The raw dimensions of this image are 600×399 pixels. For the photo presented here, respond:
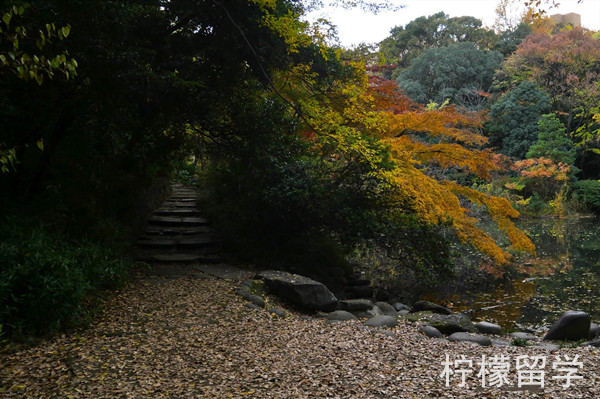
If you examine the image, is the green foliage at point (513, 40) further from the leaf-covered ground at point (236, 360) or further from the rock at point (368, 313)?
the leaf-covered ground at point (236, 360)

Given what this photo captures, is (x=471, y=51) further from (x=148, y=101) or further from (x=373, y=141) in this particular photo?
(x=148, y=101)

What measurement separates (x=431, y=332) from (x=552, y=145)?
1889cm

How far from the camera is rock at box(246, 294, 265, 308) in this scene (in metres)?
4.98

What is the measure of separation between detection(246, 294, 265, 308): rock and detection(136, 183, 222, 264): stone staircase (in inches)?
80.5

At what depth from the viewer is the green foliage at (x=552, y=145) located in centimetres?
1936

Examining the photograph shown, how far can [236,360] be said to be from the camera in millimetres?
3275

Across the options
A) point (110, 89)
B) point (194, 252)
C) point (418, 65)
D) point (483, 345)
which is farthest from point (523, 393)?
point (418, 65)

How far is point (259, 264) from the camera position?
275 inches

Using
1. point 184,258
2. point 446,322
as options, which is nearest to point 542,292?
point 446,322

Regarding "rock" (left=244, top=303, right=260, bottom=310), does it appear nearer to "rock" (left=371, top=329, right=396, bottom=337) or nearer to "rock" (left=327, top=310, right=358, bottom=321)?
"rock" (left=327, top=310, right=358, bottom=321)

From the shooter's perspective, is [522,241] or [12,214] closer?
[12,214]

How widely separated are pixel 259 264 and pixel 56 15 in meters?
4.52

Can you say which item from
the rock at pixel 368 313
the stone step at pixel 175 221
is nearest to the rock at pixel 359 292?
the rock at pixel 368 313

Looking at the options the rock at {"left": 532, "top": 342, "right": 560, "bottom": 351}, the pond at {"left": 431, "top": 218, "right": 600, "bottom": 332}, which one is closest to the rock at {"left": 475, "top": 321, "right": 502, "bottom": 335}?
the rock at {"left": 532, "top": 342, "right": 560, "bottom": 351}
